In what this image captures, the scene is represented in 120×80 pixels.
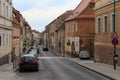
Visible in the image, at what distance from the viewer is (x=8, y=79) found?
75.3ft

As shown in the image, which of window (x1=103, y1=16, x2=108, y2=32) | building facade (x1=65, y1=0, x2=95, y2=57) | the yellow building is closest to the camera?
the yellow building

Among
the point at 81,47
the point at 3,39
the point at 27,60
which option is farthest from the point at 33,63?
the point at 81,47

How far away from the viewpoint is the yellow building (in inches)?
1377

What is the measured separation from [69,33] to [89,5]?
1227 centimetres

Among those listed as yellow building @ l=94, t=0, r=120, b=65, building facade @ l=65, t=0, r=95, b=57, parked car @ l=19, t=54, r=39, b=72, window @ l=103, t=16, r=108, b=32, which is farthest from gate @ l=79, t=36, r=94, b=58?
parked car @ l=19, t=54, r=39, b=72

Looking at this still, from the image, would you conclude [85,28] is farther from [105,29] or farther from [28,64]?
[28,64]

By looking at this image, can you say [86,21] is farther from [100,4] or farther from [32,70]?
[32,70]

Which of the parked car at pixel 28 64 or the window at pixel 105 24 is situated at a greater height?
the window at pixel 105 24

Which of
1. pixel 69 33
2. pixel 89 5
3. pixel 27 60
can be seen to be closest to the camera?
pixel 27 60

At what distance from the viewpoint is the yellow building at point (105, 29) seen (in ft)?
115

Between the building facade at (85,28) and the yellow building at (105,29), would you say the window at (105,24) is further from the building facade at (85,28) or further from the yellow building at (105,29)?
the building facade at (85,28)

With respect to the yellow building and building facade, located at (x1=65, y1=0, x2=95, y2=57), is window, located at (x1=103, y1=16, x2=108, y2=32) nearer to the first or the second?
the yellow building

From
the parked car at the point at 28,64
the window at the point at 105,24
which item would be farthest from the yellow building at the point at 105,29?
the parked car at the point at 28,64

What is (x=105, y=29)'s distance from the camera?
3841 centimetres
